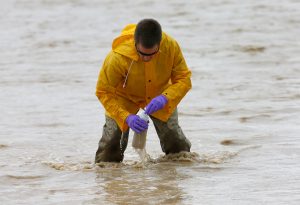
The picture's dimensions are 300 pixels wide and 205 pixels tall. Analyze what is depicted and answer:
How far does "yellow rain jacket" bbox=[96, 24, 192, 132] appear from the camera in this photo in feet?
21.6

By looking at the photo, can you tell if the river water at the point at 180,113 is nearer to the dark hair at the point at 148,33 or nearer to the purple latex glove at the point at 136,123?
the purple latex glove at the point at 136,123

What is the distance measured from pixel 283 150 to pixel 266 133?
0.83 m

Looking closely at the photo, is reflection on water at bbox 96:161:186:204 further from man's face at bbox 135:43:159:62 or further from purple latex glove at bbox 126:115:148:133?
man's face at bbox 135:43:159:62

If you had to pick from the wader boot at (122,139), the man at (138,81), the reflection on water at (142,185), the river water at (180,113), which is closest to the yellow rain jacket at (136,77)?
the man at (138,81)

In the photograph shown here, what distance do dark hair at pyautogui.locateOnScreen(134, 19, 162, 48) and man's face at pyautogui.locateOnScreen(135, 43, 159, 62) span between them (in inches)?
1.3

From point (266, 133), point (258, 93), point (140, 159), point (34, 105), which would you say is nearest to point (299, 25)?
point (258, 93)

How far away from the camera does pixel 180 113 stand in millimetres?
9703

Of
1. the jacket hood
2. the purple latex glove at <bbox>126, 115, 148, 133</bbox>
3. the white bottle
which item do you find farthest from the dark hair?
the white bottle

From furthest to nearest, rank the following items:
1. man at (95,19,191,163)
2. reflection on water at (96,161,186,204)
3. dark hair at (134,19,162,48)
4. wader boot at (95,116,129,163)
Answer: wader boot at (95,116,129,163), man at (95,19,191,163), dark hair at (134,19,162,48), reflection on water at (96,161,186,204)

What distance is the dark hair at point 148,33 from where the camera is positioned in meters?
6.19

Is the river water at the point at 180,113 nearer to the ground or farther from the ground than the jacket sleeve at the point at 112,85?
nearer to the ground

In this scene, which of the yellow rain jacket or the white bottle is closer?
the yellow rain jacket

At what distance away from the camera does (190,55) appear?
551 inches

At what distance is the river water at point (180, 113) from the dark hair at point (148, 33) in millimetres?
1023
